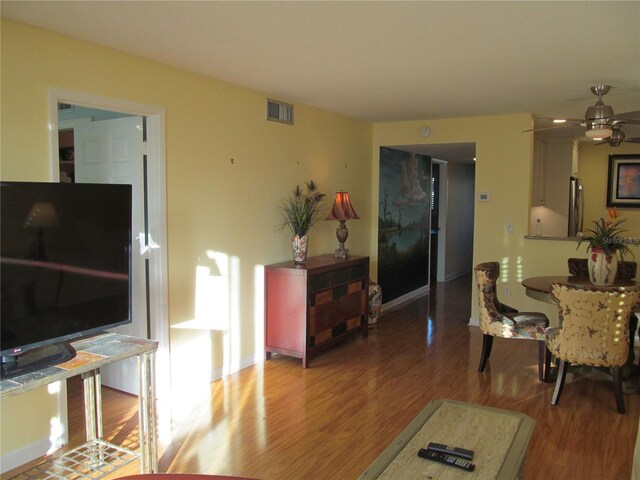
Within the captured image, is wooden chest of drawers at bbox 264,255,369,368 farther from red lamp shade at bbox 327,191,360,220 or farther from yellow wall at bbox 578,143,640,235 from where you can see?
yellow wall at bbox 578,143,640,235

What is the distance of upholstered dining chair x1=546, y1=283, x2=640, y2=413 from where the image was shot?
3.49 m

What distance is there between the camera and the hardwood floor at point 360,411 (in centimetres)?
294

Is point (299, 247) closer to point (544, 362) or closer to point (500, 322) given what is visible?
point (500, 322)

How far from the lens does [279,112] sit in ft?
15.9

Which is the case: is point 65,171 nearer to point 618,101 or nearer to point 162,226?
point 162,226

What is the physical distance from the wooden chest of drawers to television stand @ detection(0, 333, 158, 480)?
1849mm

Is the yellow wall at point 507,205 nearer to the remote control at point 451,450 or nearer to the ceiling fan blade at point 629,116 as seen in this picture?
the ceiling fan blade at point 629,116

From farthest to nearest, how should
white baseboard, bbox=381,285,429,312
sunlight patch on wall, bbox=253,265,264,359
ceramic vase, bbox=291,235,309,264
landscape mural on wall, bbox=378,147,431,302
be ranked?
white baseboard, bbox=381,285,429,312 < landscape mural on wall, bbox=378,147,431,302 < ceramic vase, bbox=291,235,309,264 < sunlight patch on wall, bbox=253,265,264,359

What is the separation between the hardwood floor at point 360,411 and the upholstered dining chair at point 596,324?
14.6 inches

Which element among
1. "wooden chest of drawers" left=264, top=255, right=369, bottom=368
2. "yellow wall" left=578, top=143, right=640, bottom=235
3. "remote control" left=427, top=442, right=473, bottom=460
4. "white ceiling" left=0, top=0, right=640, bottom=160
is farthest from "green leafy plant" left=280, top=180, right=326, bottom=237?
"yellow wall" left=578, top=143, right=640, bottom=235

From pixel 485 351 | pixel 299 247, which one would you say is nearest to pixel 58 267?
pixel 299 247

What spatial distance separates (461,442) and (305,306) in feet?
7.62

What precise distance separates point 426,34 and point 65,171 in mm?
3426

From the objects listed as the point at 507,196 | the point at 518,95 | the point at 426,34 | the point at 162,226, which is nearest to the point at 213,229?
the point at 162,226
